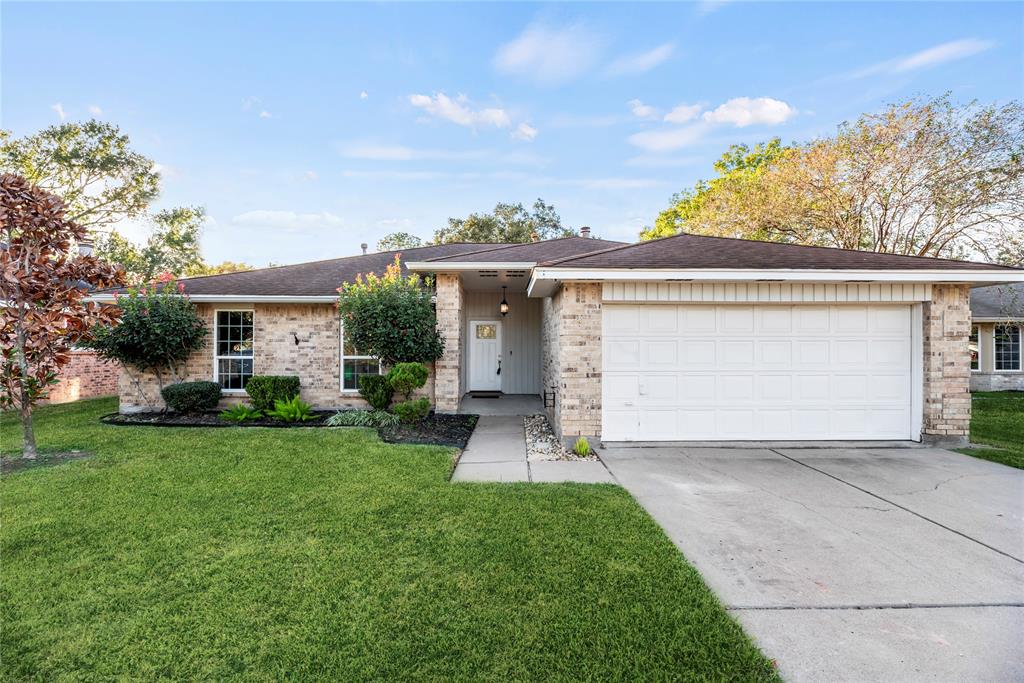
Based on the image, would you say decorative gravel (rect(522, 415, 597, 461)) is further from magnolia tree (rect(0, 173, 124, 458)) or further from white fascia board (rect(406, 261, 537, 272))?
magnolia tree (rect(0, 173, 124, 458))

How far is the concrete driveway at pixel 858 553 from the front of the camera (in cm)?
237

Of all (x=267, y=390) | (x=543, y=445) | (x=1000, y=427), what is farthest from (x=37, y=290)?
(x=1000, y=427)

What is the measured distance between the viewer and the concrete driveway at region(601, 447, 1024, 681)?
7.76ft

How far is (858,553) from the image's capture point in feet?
11.4

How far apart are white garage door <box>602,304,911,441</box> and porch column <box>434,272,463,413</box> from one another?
3.69 metres

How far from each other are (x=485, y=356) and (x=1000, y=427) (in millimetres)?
11628

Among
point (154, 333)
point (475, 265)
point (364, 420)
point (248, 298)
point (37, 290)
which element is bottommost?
point (364, 420)

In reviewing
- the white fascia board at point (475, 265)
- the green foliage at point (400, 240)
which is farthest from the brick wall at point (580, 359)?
the green foliage at point (400, 240)

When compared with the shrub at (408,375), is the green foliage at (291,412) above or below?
below

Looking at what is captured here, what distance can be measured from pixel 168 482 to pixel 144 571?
2.43 meters

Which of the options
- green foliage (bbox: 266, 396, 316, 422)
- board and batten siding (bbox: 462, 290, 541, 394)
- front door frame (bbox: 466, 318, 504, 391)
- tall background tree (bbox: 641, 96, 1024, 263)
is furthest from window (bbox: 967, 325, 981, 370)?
green foliage (bbox: 266, 396, 316, 422)

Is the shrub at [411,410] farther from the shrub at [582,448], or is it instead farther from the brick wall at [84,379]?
the brick wall at [84,379]

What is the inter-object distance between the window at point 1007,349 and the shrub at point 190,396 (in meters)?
25.0

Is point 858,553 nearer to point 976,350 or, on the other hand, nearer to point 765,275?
point 765,275
